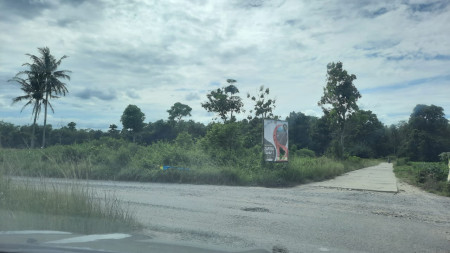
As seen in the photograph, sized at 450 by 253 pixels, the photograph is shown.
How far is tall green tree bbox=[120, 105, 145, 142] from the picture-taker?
143 ft

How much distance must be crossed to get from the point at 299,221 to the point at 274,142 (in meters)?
11.0

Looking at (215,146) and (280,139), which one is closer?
(280,139)

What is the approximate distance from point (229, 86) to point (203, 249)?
37.1 meters

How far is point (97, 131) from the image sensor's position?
44969 millimetres

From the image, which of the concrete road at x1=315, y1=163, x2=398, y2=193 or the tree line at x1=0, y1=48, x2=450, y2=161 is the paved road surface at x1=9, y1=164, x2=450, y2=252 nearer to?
the concrete road at x1=315, y1=163, x2=398, y2=193

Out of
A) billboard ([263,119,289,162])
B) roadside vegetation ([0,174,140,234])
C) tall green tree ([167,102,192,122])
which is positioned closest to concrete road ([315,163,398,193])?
billboard ([263,119,289,162])

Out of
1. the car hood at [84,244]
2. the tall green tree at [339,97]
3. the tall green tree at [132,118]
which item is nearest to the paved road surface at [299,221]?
the car hood at [84,244]

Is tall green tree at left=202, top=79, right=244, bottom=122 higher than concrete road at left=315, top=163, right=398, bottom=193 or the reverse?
higher

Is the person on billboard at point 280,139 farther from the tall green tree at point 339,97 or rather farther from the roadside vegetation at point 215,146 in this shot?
the tall green tree at point 339,97

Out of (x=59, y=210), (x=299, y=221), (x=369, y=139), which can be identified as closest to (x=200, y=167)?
(x=299, y=221)

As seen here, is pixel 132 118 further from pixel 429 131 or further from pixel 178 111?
pixel 429 131

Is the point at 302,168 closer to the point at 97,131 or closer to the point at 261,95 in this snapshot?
the point at 261,95

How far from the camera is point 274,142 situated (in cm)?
1872

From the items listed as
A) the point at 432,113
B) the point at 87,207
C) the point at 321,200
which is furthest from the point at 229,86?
the point at 87,207
